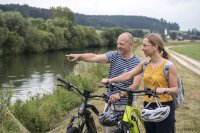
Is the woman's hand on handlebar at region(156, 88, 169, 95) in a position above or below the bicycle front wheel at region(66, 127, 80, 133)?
above

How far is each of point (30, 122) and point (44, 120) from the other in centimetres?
37

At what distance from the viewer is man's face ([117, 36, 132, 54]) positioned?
5.53 meters

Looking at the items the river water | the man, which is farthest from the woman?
the river water

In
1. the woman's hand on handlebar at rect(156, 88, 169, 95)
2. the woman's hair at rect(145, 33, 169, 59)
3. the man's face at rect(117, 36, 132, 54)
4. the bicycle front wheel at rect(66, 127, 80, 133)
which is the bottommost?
the bicycle front wheel at rect(66, 127, 80, 133)

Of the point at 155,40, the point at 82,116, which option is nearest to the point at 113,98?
the point at 82,116

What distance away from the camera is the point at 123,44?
555cm

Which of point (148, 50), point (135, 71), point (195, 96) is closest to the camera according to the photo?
point (148, 50)

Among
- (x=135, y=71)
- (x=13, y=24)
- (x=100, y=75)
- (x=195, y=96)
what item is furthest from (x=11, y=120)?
(x=13, y=24)

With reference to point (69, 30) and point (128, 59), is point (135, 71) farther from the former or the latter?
point (69, 30)

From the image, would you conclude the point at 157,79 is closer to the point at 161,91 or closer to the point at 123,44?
the point at 161,91

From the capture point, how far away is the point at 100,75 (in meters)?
20.4

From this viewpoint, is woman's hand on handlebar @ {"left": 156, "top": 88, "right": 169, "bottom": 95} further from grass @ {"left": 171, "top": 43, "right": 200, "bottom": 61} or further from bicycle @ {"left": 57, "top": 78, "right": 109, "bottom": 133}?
grass @ {"left": 171, "top": 43, "right": 200, "bottom": 61}

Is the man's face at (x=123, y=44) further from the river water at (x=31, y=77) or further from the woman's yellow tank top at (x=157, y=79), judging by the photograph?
the river water at (x=31, y=77)

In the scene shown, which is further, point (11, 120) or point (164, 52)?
point (11, 120)
